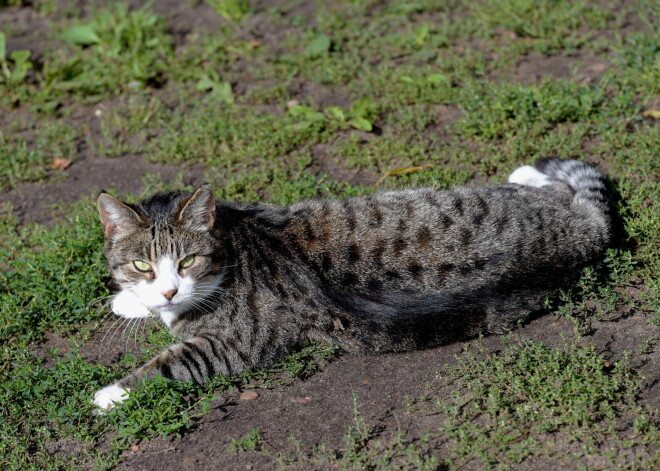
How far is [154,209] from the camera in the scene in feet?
15.1

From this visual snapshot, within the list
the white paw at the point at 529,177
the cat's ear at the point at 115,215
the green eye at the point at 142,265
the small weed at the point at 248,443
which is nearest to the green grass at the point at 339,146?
the small weed at the point at 248,443

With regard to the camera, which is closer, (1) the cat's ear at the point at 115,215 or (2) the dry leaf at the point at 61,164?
(1) the cat's ear at the point at 115,215

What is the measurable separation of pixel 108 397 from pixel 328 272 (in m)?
1.45

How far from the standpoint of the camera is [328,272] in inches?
180

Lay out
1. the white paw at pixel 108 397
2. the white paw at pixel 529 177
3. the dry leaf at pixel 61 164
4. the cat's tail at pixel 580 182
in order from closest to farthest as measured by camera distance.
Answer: the white paw at pixel 108 397 < the cat's tail at pixel 580 182 < the white paw at pixel 529 177 < the dry leaf at pixel 61 164

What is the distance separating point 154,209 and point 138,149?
7.68 feet

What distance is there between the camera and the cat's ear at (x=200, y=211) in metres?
4.45

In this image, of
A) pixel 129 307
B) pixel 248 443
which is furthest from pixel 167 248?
pixel 248 443

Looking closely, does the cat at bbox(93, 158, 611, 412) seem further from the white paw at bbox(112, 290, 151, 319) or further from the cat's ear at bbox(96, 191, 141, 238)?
the white paw at bbox(112, 290, 151, 319)

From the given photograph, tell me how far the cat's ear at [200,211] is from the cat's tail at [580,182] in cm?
234

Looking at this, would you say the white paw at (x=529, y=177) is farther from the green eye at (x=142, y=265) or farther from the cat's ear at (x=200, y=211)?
the green eye at (x=142, y=265)

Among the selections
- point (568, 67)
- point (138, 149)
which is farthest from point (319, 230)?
point (568, 67)

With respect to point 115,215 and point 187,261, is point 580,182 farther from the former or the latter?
point 115,215

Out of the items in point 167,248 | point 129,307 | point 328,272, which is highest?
point 167,248
